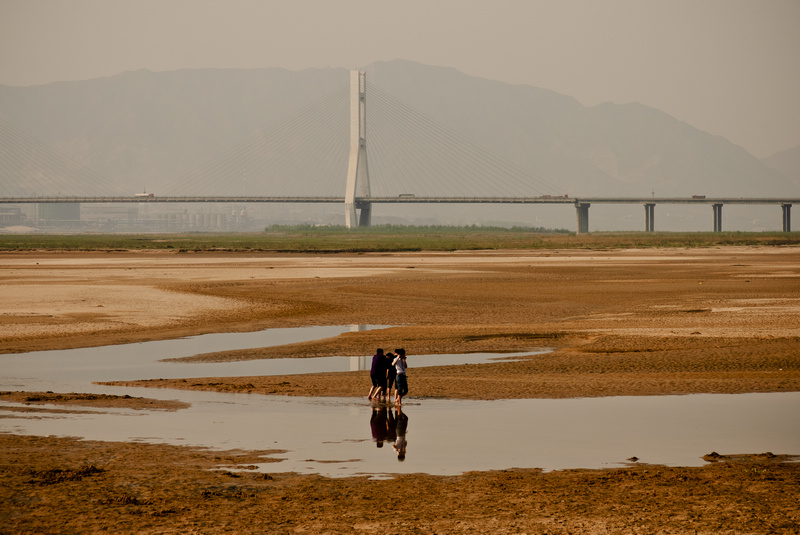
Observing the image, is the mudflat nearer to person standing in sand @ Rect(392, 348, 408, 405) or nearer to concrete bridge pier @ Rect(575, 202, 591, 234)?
person standing in sand @ Rect(392, 348, 408, 405)

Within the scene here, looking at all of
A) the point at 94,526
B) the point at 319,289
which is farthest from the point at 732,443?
the point at 319,289

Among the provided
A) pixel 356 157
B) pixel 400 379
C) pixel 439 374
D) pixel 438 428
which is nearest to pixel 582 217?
pixel 356 157

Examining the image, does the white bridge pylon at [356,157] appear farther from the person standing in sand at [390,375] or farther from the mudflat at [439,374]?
the person standing in sand at [390,375]

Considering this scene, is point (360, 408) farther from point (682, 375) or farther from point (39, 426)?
point (682, 375)

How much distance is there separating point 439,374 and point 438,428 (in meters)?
5.88

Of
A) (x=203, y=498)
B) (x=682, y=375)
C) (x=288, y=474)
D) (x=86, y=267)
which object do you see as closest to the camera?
(x=203, y=498)

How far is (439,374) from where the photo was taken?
2111 cm

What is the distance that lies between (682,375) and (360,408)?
23.1ft

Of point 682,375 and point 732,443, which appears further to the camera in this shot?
point 682,375

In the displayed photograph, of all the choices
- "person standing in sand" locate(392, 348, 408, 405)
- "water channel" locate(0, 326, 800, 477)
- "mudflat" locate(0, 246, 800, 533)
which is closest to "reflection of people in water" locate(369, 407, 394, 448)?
"water channel" locate(0, 326, 800, 477)

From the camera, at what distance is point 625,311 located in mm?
34656

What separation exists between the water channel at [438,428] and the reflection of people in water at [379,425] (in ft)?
0.05

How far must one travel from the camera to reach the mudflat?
10359mm

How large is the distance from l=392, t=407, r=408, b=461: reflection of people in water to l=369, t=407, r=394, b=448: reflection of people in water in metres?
0.17
